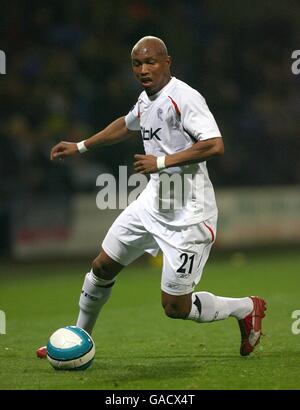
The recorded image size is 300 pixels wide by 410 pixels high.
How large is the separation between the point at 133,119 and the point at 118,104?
8.74 metres

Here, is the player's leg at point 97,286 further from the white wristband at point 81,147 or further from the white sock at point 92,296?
the white wristband at point 81,147

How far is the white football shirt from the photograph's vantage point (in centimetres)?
625

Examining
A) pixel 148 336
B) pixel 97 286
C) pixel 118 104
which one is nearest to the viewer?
pixel 97 286

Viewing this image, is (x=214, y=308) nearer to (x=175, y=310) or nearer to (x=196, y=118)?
(x=175, y=310)

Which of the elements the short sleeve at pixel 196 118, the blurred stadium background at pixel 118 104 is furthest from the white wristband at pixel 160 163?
the blurred stadium background at pixel 118 104

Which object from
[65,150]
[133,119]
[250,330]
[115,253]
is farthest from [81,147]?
[250,330]

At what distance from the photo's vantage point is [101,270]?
263 inches

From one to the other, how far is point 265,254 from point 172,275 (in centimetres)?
905

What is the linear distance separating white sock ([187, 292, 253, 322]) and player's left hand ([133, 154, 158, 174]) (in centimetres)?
107

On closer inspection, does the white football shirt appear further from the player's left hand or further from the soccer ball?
the soccer ball

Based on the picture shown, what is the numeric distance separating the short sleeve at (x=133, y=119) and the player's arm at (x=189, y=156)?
2.58 feet

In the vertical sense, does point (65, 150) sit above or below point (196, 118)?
below

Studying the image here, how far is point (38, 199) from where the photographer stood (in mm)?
14633

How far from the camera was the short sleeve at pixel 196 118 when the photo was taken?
612 cm
